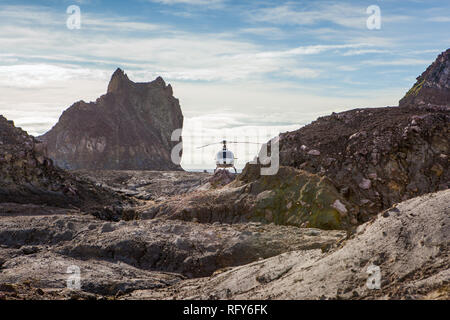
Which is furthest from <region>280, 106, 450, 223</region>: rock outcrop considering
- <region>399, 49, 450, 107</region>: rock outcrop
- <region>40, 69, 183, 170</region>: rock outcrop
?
<region>40, 69, 183, 170</region>: rock outcrop

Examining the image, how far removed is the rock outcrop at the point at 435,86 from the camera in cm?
3525

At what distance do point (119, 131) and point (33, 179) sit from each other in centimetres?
5558

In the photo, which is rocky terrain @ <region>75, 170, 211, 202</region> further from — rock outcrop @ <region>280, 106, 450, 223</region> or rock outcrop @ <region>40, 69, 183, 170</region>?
rock outcrop @ <region>40, 69, 183, 170</region>

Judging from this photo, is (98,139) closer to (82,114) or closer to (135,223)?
(82,114)

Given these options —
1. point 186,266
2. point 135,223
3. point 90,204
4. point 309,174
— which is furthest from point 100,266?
point 90,204

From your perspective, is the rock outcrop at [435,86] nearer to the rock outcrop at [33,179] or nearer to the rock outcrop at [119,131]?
the rock outcrop at [33,179]

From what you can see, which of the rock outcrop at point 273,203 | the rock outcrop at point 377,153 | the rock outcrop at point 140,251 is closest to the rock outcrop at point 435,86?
the rock outcrop at point 377,153

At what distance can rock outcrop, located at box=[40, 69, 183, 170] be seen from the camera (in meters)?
76.4

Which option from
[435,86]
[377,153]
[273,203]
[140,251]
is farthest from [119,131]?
[140,251]

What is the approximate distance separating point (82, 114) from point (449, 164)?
227ft

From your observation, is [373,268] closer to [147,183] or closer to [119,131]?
[147,183]

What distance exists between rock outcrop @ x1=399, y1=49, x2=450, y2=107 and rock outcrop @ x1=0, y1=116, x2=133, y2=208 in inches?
845

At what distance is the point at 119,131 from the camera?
260ft

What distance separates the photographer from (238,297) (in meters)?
7.64
